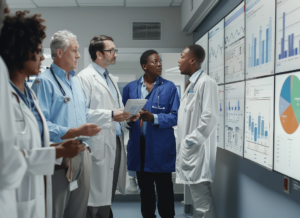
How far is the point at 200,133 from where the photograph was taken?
1.93 meters

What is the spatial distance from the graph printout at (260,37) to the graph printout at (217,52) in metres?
0.49

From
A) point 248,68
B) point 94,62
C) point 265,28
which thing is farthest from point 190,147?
point 94,62

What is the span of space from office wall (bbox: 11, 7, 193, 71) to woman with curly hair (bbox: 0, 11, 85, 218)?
101 inches

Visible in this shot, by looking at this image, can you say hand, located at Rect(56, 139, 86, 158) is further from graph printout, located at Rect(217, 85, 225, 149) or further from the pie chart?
graph printout, located at Rect(217, 85, 225, 149)

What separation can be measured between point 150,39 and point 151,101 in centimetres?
134

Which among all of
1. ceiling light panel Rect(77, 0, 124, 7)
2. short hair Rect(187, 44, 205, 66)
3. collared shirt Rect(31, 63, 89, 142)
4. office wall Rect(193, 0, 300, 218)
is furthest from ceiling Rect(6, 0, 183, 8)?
collared shirt Rect(31, 63, 89, 142)

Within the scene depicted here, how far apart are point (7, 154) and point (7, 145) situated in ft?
0.11

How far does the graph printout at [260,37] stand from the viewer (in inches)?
58.2

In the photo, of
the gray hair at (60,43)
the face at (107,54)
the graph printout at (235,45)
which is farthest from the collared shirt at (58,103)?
the graph printout at (235,45)

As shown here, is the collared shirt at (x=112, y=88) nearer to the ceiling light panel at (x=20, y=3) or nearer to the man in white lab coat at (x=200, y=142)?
the man in white lab coat at (x=200, y=142)

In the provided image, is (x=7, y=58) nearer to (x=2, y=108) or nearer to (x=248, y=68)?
(x=2, y=108)

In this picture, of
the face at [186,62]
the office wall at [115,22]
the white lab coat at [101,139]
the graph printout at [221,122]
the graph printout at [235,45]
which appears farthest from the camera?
the office wall at [115,22]

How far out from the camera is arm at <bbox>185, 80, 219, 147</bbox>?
1.93 metres

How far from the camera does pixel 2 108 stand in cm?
75
